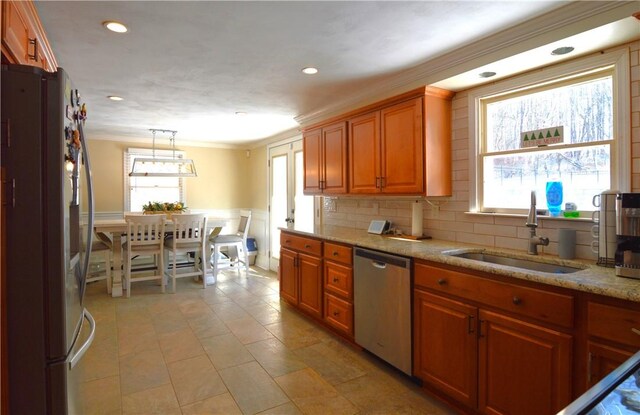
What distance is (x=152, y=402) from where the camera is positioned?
229cm

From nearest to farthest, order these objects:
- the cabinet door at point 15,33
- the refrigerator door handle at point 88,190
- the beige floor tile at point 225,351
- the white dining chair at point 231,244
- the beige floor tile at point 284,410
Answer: the cabinet door at point 15,33 < the refrigerator door handle at point 88,190 < the beige floor tile at point 284,410 < the beige floor tile at point 225,351 < the white dining chair at point 231,244

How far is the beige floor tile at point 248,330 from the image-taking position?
10.7ft

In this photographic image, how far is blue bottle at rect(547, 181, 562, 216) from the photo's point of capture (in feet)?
7.52

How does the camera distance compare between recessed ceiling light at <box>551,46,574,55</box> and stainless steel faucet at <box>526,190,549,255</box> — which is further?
stainless steel faucet at <box>526,190,549,255</box>

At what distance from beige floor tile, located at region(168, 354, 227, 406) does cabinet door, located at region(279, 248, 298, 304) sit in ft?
4.06

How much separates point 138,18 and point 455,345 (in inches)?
103

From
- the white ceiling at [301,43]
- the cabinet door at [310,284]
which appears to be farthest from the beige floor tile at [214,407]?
the white ceiling at [301,43]

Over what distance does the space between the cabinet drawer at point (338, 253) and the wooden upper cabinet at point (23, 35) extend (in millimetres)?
2389

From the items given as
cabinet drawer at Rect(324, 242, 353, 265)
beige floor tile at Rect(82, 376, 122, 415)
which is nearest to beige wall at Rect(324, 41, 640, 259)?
cabinet drawer at Rect(324, 242, 353, 265)

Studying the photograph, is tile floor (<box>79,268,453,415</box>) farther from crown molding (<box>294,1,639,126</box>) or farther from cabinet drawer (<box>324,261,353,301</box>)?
crown molding (<box>294,1,639,126</box>)

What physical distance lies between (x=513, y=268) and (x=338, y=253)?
156 centimetres

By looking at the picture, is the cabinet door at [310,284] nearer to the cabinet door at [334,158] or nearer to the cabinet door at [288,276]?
the cabinet door at [288,276]

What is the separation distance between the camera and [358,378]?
8.40 ft

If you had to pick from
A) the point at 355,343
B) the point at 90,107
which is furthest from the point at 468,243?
the point at 90,107
